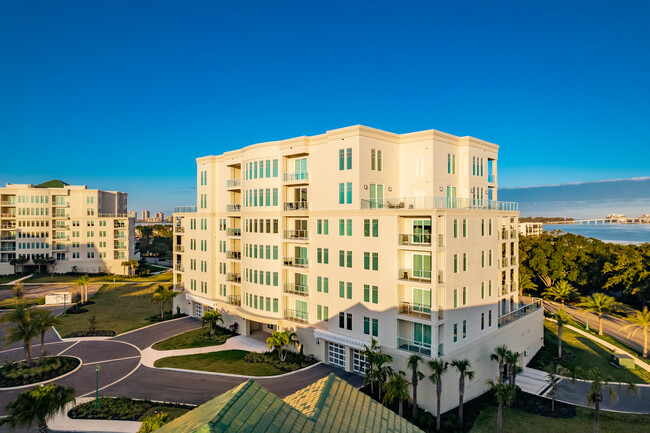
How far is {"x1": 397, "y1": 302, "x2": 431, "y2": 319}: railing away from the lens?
2975 centimetres

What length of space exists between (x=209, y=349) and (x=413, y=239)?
949 inches

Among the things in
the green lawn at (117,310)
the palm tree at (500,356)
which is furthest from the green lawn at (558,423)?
the green lawn at (117,310)

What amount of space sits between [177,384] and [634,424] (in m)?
34.6

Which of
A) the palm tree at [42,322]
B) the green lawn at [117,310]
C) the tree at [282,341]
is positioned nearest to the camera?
the palm tree at [42,322]

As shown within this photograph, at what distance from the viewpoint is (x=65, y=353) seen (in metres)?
38.2

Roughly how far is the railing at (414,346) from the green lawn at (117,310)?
3419 centimetres

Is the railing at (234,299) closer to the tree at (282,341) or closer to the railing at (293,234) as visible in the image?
the tree at (282,341)

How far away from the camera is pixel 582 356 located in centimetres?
4184

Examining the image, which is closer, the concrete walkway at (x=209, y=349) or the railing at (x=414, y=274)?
the railing at (x=414, y=274)

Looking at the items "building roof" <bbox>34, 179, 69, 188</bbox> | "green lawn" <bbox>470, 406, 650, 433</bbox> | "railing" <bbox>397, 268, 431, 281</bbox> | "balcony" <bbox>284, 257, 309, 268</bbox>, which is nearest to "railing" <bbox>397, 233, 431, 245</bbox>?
"railing" <bbox>397, 268, 431, 281</bbox>

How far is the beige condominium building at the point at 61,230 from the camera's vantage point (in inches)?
3393

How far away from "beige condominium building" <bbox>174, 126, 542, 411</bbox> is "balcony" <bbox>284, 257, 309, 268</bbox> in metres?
0.10

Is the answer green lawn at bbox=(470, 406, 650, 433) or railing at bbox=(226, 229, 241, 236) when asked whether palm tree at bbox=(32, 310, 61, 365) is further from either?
green lawn at bbox=(470, 406, 650, 433)

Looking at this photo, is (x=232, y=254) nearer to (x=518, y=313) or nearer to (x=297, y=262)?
(x=297, y=262)
